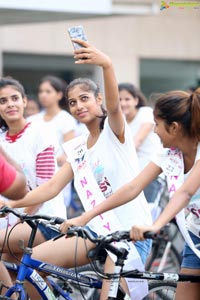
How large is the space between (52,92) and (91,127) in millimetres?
5250

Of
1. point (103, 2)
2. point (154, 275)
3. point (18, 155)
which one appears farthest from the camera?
point (103, 2)

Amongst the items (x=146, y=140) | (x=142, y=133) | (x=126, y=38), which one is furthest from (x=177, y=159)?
(x=126, y=38)

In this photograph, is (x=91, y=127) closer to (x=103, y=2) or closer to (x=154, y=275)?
(x=154, y=275)

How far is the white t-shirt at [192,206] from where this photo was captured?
17.8ft

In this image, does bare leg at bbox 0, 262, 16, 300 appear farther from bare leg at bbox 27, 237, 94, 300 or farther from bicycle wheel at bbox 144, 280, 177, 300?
bicycle wheel at bbox 144, 280, 177, 300

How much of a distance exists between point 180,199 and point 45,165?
192 cm

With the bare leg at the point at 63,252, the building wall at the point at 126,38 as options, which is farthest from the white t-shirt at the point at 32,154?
the building wall at the point at 126,38

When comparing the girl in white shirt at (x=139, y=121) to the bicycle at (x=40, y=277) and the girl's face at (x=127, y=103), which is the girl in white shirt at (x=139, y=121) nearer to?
the girl's face at (x=127, y=103)

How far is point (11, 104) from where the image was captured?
23.0 ft

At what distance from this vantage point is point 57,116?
1078 centimetres

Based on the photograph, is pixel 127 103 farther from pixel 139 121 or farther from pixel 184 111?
pixel 184 111

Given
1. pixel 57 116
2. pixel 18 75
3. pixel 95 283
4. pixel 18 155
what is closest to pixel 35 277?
pixel 95 283

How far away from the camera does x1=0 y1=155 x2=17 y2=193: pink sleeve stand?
4.28 meters

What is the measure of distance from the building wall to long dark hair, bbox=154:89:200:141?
14680mm
